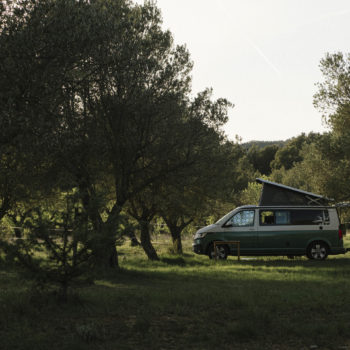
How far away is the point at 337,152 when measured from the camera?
2364 cm

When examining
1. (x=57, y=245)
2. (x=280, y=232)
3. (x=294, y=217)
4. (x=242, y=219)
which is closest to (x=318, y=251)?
(x=294, y=217)

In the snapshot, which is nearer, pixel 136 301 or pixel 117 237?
pixel 117 237

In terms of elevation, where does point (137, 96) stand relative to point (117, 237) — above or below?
above

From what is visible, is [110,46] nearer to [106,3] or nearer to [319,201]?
[106,3]

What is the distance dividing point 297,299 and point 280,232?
10.2 m

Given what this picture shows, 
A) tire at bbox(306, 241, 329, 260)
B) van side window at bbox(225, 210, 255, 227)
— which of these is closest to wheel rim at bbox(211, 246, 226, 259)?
van side window at bbox(225, 210, 255, 227)

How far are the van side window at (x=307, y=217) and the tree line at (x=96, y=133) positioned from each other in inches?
87.2

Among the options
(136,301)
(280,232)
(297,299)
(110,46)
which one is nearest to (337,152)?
(280,232)

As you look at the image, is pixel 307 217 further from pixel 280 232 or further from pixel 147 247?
pixel 147 247

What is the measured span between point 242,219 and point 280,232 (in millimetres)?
1652

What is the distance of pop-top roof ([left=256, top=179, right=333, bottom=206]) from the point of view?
1959 centimetres

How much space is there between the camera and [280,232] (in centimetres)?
1902

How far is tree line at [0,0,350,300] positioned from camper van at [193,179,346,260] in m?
1.97

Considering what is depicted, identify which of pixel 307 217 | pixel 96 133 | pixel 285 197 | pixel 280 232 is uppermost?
pixel 96 133
